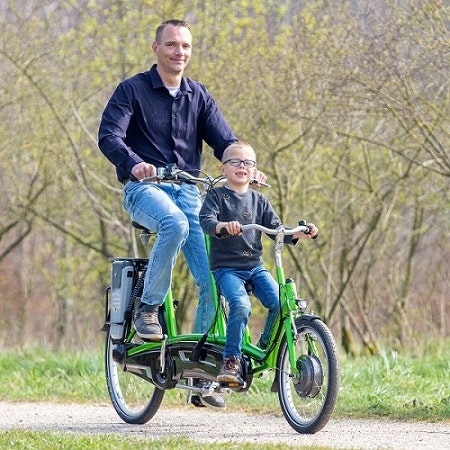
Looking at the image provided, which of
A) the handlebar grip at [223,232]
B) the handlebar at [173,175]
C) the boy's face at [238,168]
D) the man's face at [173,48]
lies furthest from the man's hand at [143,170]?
the man's face at [173,48]

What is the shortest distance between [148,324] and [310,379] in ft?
3.79

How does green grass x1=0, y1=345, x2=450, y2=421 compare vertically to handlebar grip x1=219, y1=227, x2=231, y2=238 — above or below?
below

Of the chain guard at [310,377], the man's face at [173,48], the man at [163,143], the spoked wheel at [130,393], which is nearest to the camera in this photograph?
the chain guard at [310,377]

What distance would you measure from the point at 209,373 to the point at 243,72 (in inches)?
315

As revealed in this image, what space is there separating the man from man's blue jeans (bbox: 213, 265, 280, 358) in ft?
1.18

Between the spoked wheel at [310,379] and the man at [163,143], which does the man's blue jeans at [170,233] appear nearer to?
the man at [163,143]

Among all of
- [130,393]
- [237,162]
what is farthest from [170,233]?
[130,393]

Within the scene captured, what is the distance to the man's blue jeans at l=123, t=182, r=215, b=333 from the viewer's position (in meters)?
7.24

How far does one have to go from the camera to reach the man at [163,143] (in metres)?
7.36

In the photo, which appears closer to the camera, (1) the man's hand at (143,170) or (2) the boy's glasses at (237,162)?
(1) the man's hand at (143,170)

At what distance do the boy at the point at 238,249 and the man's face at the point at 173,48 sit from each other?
0.69 meters

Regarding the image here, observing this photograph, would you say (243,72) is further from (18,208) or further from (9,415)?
(9,415)

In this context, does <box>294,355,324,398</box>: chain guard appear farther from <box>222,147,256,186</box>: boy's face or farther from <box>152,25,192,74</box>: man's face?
<box>152,25,192,74</box>: man's face

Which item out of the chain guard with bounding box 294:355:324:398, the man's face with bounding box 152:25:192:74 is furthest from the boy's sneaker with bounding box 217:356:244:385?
the man's face with bounding box 152:25:192:74
